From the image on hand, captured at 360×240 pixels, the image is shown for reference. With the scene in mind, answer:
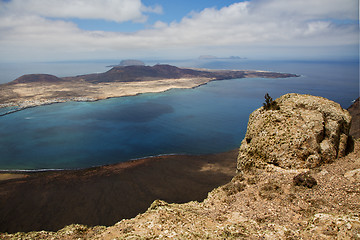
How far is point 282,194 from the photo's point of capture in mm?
13016

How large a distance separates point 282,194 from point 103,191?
22.1 m

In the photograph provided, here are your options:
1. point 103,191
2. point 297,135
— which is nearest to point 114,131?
point 103,191

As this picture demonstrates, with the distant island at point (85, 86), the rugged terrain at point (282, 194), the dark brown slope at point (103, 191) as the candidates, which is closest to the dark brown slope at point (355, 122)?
the dark brown slope at point (103, 191)

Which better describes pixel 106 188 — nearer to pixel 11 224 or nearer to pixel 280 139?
pixel 11 224

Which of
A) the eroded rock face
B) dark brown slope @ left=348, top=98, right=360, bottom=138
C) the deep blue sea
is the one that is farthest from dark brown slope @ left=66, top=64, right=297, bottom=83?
the eroded rock face

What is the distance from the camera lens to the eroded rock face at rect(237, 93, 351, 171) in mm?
14977

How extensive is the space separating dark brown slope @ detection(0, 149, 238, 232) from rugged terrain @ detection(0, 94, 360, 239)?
997cm

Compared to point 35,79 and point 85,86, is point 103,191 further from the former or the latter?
point 35,79

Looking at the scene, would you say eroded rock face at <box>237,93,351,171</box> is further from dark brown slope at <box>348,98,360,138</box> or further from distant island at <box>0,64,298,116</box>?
distant island at <box>0,64,298,116</box>

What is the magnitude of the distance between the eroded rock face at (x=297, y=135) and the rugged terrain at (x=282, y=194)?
66 mm

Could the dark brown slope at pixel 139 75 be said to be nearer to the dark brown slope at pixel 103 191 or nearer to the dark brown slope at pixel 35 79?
the dark brown slope at pixel 35 79

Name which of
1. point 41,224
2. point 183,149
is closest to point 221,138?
point 183,149

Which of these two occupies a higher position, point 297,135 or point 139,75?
point 139,75

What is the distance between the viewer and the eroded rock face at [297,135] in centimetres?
1498
